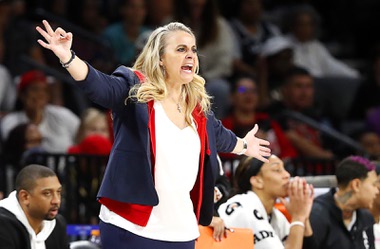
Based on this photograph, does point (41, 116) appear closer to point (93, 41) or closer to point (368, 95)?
point (93, 41)

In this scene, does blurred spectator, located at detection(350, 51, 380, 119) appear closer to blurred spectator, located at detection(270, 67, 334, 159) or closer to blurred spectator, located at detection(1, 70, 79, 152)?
blurred spectator, located at detection(270, 67, 334, 159)

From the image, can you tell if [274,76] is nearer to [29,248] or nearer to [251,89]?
[251,89]

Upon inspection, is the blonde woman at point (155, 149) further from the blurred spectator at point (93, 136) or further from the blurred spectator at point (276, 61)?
the blurred spectator at point (276, 61)

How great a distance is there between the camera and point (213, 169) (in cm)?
496

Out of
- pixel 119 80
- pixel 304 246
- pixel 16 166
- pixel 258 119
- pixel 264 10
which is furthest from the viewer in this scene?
pixel 264 10

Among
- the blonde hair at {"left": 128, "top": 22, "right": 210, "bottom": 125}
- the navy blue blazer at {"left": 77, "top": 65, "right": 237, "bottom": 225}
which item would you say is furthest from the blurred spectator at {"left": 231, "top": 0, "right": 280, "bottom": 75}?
the navy blue blazer at {"left": 77, "top": 65, "right": 237, "bottom": 225}

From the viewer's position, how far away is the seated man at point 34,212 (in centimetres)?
571

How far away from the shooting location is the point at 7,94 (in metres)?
10.0

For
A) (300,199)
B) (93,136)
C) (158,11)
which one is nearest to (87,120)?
(93,136)

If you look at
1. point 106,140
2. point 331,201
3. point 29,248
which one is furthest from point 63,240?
point 106,140

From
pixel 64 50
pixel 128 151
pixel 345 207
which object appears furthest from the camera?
pixel 345 207

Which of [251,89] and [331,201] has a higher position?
[251,89]

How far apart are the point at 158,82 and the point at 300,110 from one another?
241 inches

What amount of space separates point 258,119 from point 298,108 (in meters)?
1.10
